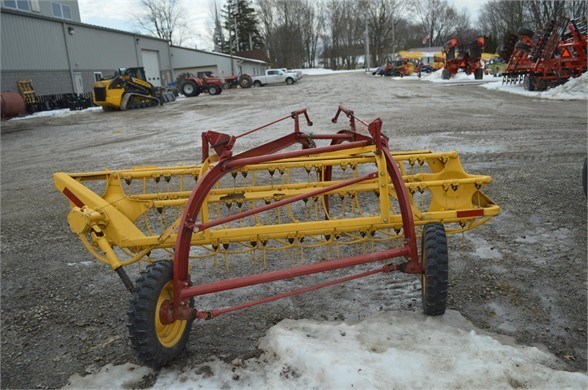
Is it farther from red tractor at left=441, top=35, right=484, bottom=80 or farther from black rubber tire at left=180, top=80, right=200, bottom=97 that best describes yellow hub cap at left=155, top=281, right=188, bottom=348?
red tractor at left=441, top=35, right=484, bottom=80

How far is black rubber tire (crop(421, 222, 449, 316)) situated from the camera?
279 centimetres

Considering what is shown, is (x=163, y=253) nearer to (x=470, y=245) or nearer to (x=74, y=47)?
(x=470, y=245)

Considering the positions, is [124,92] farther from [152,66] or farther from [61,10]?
[152,66]

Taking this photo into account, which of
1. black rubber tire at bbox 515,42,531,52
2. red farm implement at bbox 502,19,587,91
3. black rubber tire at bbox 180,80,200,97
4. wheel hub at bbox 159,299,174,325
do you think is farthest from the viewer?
black rubber tire at bbox 180,80,200,97

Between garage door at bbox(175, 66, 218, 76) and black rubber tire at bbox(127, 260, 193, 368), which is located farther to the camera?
garage door at bbox(175, 66, 218, 76)

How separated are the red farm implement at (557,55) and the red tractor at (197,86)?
20978 millimetres

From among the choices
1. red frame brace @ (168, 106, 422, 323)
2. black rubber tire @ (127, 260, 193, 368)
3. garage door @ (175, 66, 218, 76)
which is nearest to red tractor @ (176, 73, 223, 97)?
garage door @ (175, 66, 218, 76)

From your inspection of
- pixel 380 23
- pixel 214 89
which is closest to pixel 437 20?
pixel 380 23

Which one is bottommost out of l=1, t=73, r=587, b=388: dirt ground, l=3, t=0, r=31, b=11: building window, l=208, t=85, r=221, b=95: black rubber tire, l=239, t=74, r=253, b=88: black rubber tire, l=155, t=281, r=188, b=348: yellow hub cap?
l=1, t=73, r=587, b=388: dirt ground

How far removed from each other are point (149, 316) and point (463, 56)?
3549 cm

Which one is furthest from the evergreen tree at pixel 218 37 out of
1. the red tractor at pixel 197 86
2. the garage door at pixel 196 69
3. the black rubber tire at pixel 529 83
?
the black rubber tire at pixel 529 83

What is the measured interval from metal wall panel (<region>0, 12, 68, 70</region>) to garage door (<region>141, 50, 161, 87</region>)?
12.1 meters

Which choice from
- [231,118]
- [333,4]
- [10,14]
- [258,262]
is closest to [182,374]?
[258,262]

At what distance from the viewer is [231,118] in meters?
16.7
